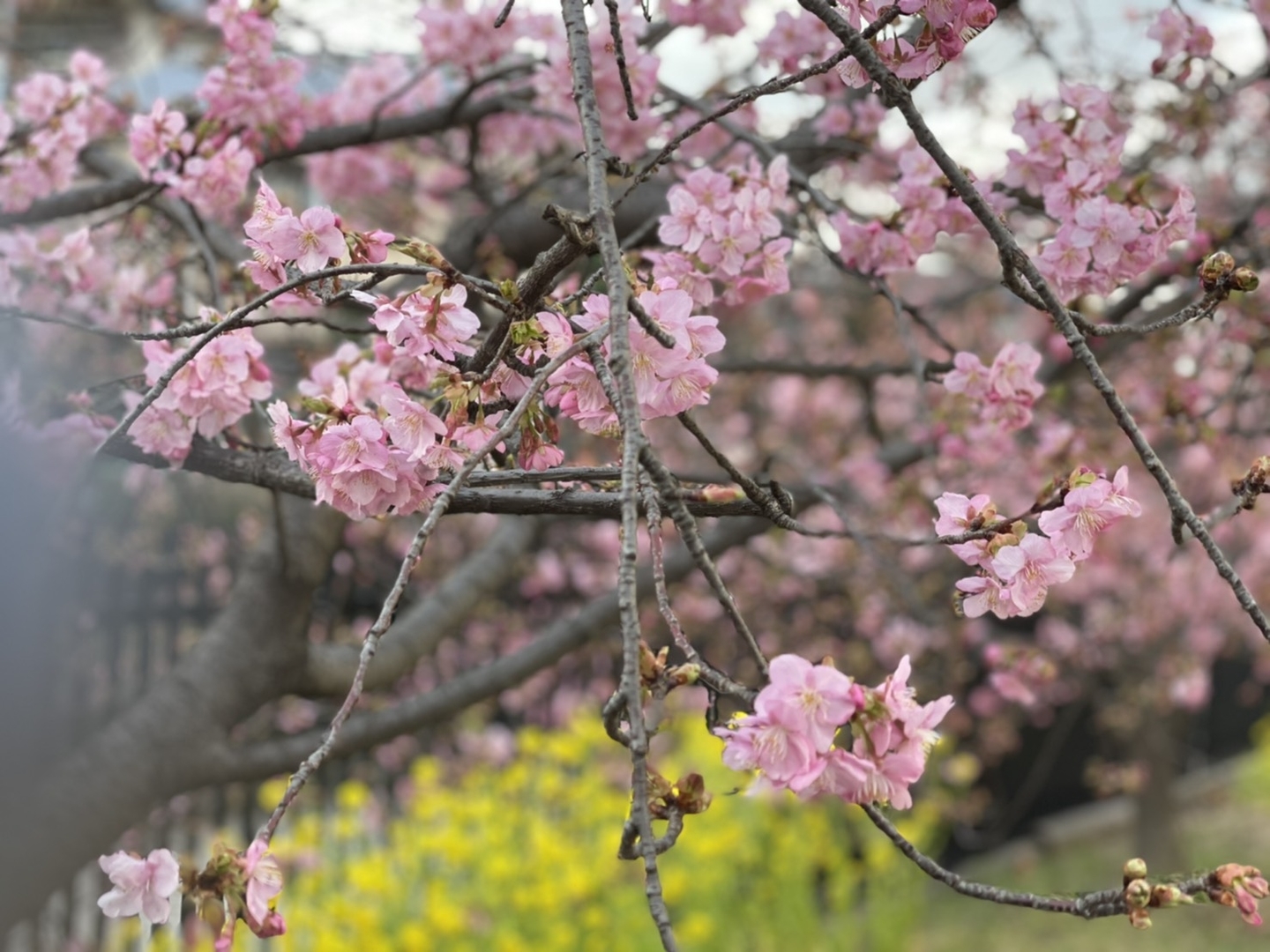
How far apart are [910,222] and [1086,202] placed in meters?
0.28

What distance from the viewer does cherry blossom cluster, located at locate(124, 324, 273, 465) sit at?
4.50 ft

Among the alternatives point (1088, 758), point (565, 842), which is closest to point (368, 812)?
point (565, 842)

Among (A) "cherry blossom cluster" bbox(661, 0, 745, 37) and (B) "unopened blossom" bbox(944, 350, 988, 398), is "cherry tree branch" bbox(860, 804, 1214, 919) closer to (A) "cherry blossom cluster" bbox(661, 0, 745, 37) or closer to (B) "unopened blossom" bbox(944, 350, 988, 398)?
(B) "unopened blossom" bbox(944, 350, 988, 398)

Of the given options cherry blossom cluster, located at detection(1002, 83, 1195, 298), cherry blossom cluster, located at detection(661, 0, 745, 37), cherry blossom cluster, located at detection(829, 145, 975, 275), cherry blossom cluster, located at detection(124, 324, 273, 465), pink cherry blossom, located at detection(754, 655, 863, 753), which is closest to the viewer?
pink cherry blossom, located at detection(754, 655, 863, 753)

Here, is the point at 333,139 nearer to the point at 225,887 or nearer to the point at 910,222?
the point at 910,222

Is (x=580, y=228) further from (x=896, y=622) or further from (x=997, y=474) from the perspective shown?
(x=896, y=622)

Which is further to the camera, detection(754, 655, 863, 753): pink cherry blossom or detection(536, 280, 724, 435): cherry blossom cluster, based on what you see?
detection(536, 280, 724, 435): cherry blossom cluster

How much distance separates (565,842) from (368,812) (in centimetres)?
121

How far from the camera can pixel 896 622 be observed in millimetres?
5453

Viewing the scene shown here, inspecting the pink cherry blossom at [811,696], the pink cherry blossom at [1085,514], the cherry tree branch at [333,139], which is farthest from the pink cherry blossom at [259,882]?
the cherry tree branch at [333,139]

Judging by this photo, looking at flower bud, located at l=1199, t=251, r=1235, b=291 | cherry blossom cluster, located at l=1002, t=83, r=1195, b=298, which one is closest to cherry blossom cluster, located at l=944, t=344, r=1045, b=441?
cherry blossom cluster, located at l=1002, t=83, r=1195, b=298

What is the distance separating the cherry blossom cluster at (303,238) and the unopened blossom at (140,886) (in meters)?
0.55

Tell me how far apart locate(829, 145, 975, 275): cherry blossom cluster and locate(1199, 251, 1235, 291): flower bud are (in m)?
0.63

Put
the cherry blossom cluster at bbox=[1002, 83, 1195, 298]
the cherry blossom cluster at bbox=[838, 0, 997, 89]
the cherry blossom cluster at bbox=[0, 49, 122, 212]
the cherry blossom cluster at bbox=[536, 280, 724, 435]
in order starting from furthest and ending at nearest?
the cherry blossom cluster at bbox=[0, 49, 122, 212] < the cherry blossom cluster at bbox=[1002, 83, 1195, 298] < the cherry blossom cluster at bbox=[838, 0, 997, 89] < the cherry blossom cluster at bbox=[536, 280, 724, 435]
